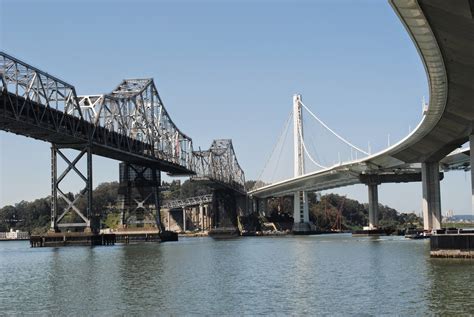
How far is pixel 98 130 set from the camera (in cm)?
11681

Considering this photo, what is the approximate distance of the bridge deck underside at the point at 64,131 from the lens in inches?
3455

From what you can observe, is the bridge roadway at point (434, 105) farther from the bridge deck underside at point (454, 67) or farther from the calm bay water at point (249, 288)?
the calm bay water at point (249, 288)

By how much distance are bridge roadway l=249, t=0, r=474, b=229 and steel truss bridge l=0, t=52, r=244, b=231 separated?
101 feet

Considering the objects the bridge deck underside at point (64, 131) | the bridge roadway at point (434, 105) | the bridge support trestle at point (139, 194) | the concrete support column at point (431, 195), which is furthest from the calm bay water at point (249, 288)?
the bridge support trestle at point (139, 194)

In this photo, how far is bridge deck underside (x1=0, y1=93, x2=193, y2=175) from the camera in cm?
8775

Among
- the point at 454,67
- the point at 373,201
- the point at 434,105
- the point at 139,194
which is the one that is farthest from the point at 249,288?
the point at 373,201

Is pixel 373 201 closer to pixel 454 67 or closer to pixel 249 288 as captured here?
pixel 454 67

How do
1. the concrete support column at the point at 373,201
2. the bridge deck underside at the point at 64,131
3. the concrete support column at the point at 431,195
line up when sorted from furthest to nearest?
the concrete support column at the point at 373,201 < the concrete support column at the point at 431,195 < the bridge deck underside at the point at 64,131

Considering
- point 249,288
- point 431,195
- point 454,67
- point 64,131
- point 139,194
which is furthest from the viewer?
point 139,194

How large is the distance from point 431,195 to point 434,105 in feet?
147

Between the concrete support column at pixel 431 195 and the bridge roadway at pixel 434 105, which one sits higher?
the bridge roadway at pixel 434 105

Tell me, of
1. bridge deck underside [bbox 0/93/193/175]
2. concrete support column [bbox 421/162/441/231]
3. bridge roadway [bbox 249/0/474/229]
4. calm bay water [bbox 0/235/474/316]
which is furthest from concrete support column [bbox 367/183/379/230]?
calm bay water [bbox 0/235/474/316]

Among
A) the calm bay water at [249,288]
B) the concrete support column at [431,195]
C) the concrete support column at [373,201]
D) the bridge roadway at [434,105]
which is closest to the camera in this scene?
the calm bay water at [249,288]

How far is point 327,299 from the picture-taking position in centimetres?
3688
